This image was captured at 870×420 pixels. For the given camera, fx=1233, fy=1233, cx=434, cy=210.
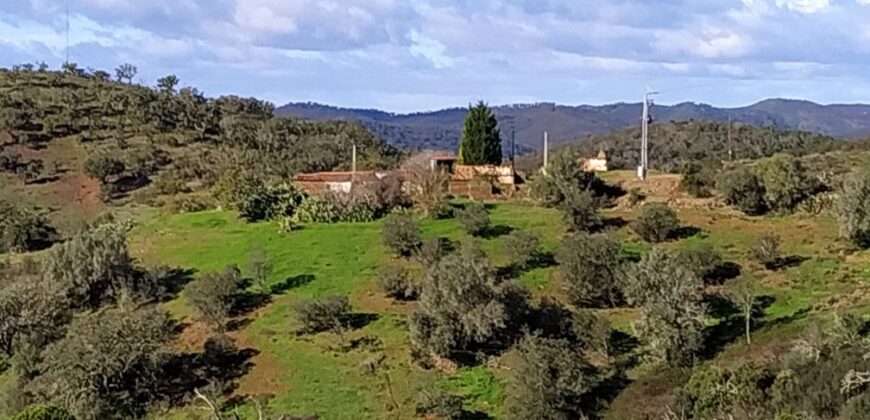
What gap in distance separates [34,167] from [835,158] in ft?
137

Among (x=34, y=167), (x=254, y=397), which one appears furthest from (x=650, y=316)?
(x=34, y=167)

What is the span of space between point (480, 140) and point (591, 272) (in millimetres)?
18769

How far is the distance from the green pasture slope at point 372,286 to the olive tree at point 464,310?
881 millimetres

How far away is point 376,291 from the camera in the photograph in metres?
37.5

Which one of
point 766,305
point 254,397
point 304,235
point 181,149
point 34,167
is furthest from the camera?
point 181,149

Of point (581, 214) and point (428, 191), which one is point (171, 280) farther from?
point (581, 214)

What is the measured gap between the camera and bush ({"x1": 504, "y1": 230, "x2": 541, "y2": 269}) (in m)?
38.8

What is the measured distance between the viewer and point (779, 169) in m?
45.1

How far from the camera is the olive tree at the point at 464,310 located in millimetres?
32844

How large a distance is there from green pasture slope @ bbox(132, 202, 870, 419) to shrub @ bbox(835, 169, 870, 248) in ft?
2.46

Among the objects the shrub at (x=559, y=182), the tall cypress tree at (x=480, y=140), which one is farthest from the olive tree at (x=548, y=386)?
the tall cypress tree at (x=480, y=140)

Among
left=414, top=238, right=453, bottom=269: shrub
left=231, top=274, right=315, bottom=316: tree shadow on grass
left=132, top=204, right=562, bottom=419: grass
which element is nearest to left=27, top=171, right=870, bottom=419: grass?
left=132, top=204, right=562, bottom=419: grass

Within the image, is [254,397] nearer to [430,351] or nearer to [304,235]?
[430,351]

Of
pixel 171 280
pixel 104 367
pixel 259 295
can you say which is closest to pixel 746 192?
pixel 259 295
